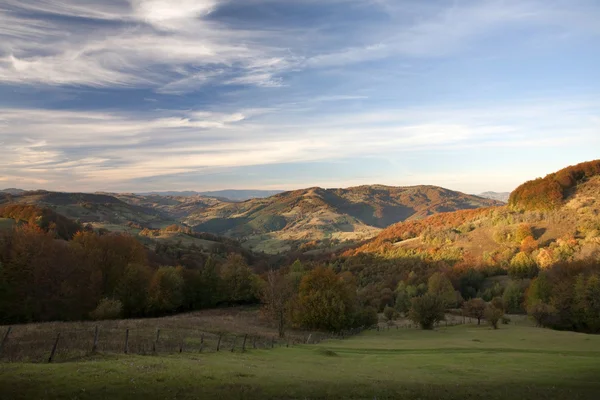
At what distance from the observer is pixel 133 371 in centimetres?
2175

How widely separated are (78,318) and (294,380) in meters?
68.3

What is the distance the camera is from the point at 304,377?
2573cm

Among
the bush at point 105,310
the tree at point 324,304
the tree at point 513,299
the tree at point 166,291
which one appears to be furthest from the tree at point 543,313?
the tree at point 166,291

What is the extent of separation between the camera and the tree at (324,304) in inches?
3054

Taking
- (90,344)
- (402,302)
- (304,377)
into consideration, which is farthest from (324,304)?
(402,302)

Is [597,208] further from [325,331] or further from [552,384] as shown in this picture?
[552,384]

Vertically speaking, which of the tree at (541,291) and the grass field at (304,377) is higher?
the grass field at (304,377)

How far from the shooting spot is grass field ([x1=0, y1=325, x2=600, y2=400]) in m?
19.1

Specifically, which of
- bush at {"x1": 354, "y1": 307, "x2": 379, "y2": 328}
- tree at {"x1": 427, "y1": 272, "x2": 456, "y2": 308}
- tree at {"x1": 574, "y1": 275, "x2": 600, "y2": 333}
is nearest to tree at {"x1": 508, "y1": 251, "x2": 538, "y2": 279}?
tree at {"x1": 427, "y1": 272, "x2": 456, "y2": 308}

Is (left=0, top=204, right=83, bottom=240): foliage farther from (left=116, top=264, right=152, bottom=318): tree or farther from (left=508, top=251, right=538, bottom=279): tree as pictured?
(left=508, top=251, right=538, bottom=279): tree

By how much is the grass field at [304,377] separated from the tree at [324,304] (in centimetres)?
3575

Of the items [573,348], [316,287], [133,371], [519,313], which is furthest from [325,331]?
[519,313]

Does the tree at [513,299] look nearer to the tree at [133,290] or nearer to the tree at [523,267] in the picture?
the tree at [523,267]

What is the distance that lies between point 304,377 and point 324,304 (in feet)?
173
